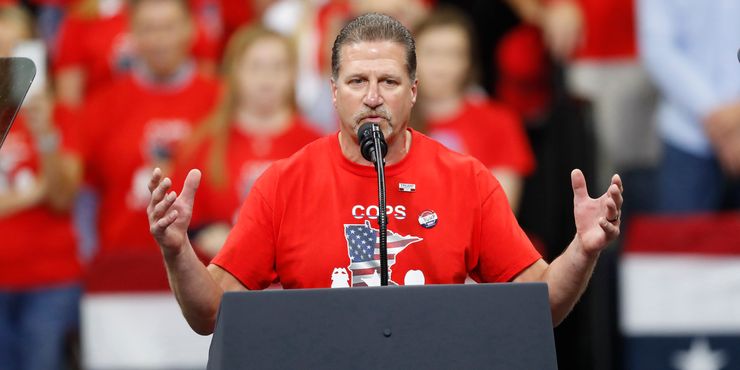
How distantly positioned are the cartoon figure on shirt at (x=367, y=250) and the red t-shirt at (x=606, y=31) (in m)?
3.51

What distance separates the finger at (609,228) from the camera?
3.46 meters

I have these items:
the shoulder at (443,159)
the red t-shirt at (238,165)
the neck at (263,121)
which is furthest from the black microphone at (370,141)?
the neck at (263,121)

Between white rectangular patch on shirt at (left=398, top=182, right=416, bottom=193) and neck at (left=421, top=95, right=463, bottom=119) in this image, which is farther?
neck at (left=421, top=95, right=463, bottom=119)

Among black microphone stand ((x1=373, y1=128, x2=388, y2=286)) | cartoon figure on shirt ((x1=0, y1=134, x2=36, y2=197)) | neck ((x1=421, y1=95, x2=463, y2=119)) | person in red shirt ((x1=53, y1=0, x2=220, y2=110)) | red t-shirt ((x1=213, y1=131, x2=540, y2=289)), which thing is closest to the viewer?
black microphone stand ((x1=373, y1=128, x2=388, y2=286))

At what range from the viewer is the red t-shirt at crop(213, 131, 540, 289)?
370 cm

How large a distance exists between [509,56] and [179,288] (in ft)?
13.2

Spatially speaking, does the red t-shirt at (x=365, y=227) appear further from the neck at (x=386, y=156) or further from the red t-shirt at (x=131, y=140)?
the red t-shirt at (x=131, y=140)

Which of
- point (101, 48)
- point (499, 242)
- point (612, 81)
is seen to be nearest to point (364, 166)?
point (499, 242)

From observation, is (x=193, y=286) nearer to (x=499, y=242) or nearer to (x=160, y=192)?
(x=160, y=192)

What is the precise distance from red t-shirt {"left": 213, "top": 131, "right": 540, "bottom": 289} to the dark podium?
60 cm

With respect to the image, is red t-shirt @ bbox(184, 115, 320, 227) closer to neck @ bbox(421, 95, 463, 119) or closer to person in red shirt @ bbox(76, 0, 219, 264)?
person in red shirt @ bbox(76, 0, 219, 264)

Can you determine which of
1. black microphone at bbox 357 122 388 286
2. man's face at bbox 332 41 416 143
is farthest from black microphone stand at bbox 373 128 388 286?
man's face at bbox 332 41 416 143

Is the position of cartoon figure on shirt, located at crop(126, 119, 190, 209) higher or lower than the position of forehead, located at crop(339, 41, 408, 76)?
lower

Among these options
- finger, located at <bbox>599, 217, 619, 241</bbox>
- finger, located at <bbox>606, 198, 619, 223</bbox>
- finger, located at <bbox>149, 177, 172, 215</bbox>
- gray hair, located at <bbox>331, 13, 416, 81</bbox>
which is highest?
gray hair, located at <bbox>331, 13, 416, 81</bbox>
